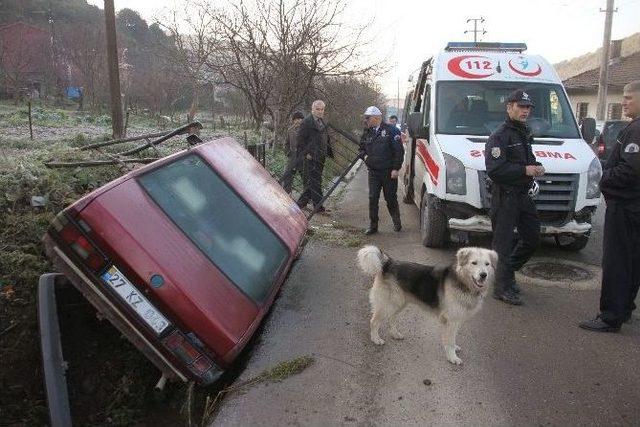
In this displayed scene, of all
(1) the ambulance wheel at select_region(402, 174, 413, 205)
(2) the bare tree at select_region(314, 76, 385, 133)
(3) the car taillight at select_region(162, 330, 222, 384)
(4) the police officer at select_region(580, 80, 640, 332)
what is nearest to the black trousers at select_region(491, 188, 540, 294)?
(4) the police officer at select_region(580, 80, 640, 332)

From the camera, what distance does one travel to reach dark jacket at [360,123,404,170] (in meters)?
7.71

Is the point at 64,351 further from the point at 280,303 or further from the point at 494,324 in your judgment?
the point at 494,324

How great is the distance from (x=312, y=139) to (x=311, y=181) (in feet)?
2.61

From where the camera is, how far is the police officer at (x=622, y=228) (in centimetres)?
426

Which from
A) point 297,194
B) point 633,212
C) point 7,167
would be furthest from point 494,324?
point 297,194

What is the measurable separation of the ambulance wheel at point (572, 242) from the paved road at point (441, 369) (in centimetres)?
156

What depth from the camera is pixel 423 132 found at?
7305mm

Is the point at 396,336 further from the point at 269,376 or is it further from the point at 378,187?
the point at 378,187

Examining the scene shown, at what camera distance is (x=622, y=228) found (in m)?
4.45

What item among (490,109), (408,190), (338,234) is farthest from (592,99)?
(338,234)

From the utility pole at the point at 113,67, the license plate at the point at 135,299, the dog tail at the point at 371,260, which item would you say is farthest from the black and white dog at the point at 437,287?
the utility pole at the point at 113,67

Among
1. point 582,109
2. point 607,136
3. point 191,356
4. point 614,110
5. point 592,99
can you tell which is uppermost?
point 592,99

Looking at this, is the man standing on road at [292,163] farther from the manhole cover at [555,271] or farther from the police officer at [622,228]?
the police officer at [622,228]

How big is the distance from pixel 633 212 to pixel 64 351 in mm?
4623
